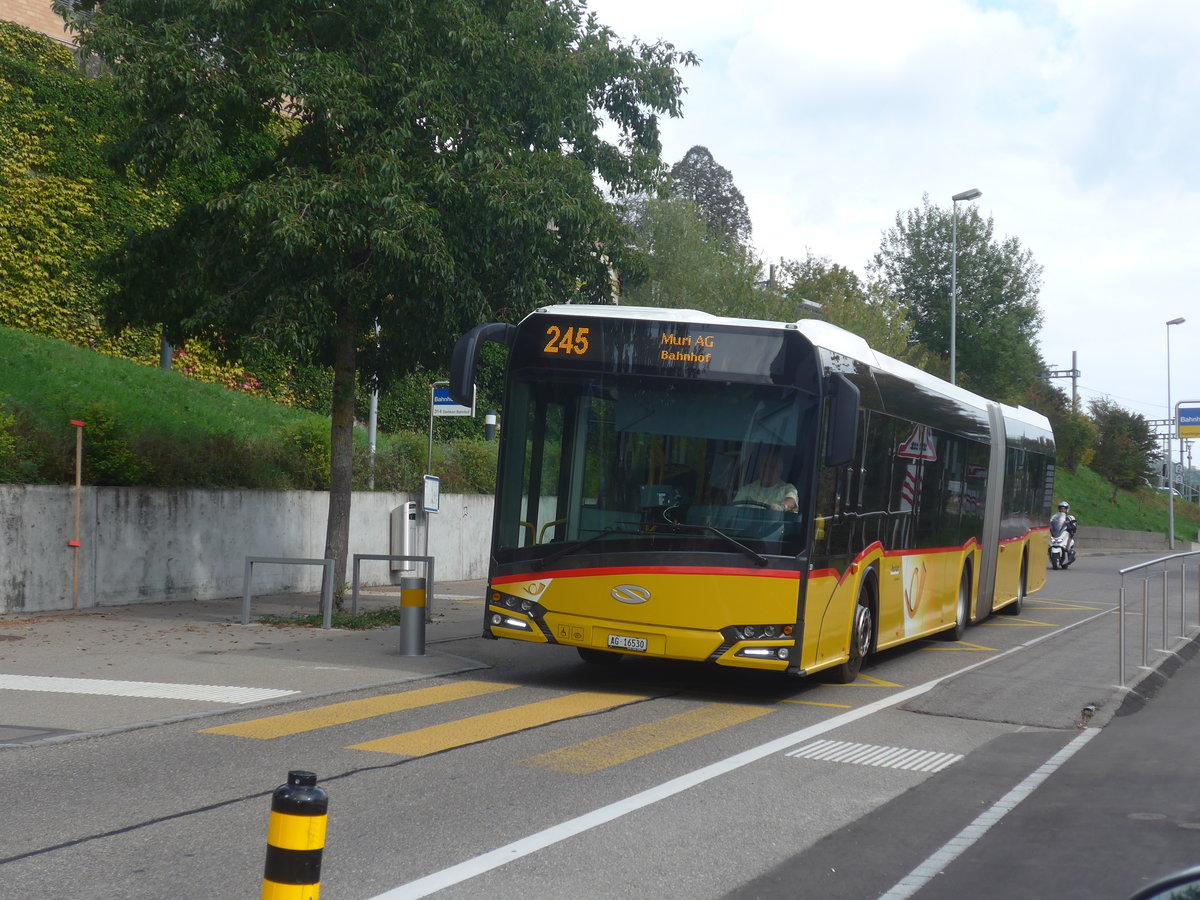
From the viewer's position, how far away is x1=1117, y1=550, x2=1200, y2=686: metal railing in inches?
495

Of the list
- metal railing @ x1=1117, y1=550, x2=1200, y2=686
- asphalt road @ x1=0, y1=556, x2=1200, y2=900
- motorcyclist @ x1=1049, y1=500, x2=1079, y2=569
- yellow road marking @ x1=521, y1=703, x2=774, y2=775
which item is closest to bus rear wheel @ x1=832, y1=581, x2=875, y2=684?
asphalt road @ x1=0, y1=556, x2=1200, y2=900

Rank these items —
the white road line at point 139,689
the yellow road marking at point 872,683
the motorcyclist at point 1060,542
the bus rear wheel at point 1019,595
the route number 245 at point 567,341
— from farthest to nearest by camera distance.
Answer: the motorcyclist at point 1060,542 → the bus rear wheel at point 1019,595 → the yellow road marking at point 872,683 → the route number 245 at point 567,341 → the white road line at point 139,689

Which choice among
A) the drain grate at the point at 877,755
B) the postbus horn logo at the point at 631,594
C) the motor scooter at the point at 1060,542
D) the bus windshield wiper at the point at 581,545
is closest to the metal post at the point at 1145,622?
the drain grate at the point at 877,755

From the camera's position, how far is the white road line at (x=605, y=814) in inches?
206

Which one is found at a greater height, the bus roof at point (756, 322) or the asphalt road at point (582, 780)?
the bus roof at point (756, 322)

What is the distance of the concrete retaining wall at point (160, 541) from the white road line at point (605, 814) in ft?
32.2

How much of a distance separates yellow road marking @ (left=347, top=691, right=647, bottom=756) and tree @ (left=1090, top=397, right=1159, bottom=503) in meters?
64.2

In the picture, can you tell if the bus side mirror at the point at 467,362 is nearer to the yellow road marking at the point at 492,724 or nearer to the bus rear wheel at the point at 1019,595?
the yellow road marking at the point at 492,724

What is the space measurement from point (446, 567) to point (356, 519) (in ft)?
9.78

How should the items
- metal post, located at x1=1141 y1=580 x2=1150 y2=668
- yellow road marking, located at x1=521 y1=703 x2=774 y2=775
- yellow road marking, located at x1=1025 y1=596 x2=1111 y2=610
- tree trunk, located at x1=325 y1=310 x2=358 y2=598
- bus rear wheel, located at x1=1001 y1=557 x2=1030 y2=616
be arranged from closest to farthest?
1. yellow road marking, located at x1=521 y1=703 x2=774 y2=775
2. metal post, located at x1=1141 y1=580 x2=1150 y2=668
3. tree trunk, located at x1=325 y1=310 x2=358 y2=598
4. bus rear wheel, located at x1=1001 y1=557 x2=1030 y2=616
5. yellow road marking, located at x1=1025 y1=596 x2=1111 y2=610

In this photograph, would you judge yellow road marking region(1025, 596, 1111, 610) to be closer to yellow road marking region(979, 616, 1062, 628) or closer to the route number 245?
yellow road marking region(979, 616, 1062, 628)

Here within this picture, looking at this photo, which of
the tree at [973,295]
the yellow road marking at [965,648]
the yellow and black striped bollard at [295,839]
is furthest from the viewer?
the tree at [973,295]

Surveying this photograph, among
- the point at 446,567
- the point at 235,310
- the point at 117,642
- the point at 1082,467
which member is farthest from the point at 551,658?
the point at 1082,467

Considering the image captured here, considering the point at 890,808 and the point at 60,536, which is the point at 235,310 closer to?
the point at 60,536
